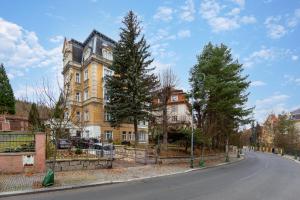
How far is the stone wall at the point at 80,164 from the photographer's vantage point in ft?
62.0

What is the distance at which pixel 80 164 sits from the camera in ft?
65.8

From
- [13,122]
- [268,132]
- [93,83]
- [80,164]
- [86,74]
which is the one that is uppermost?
[86,74]

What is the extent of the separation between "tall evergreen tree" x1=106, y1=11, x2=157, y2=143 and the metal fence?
18247 mm

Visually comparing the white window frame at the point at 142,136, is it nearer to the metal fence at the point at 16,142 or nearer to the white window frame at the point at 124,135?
the white window frame at the point at 124,135

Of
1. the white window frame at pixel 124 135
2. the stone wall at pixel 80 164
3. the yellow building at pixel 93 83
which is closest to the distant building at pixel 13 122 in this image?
the yellow building at pixel 93 83

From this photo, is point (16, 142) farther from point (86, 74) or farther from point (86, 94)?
point (86, 74)

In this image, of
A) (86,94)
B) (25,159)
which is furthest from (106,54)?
(25,159)

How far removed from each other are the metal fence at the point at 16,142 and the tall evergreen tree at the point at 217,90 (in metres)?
20.5

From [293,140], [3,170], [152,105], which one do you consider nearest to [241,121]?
[152,105]

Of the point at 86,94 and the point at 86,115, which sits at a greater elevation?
the point at 86,94

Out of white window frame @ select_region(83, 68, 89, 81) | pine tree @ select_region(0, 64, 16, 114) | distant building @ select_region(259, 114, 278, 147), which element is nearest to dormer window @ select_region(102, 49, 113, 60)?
white window frame @ select_region(83, 68, 89, 81)

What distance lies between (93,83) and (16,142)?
3324 cm

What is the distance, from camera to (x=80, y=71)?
184ft

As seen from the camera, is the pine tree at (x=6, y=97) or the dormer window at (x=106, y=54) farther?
the dormer window at (x=106, y=54)
